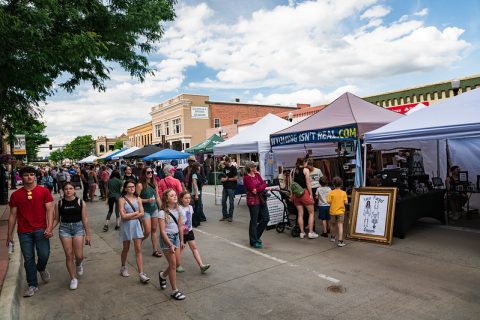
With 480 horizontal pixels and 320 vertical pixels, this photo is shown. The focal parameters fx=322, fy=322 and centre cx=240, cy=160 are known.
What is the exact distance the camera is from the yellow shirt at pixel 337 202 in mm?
6363

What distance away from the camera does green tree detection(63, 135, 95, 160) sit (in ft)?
383

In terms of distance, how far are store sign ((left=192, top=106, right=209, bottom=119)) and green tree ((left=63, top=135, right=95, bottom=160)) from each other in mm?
83869

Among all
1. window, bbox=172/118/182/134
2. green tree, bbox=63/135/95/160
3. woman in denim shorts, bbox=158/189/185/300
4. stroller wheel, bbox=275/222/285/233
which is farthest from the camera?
green tree, bbox=63/135/95/160

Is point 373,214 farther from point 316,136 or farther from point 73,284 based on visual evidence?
point 73,284

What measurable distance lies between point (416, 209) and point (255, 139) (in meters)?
5.90

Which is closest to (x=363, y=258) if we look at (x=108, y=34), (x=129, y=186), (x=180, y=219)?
(x=180, y=219)

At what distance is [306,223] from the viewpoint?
25.1 feet

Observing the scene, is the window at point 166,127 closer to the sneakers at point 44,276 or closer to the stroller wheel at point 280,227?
the stroller wheel at point 280,227

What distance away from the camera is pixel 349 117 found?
8734 millimetres

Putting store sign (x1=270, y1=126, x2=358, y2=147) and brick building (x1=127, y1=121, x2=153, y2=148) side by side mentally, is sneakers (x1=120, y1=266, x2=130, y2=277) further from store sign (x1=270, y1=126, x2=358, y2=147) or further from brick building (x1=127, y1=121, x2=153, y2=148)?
brick building (x1=127, y1=121, x2=153, y2=148)

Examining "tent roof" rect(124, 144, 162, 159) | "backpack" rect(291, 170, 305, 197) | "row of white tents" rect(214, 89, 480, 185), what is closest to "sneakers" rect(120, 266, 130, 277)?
"backpack" rect(291, 170, 305, 197)

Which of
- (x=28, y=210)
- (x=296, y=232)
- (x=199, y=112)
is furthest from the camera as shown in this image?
(x=199, y=112)

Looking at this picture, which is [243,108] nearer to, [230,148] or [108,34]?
[230,148]

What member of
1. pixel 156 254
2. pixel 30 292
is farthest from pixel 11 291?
pixel 156 254
